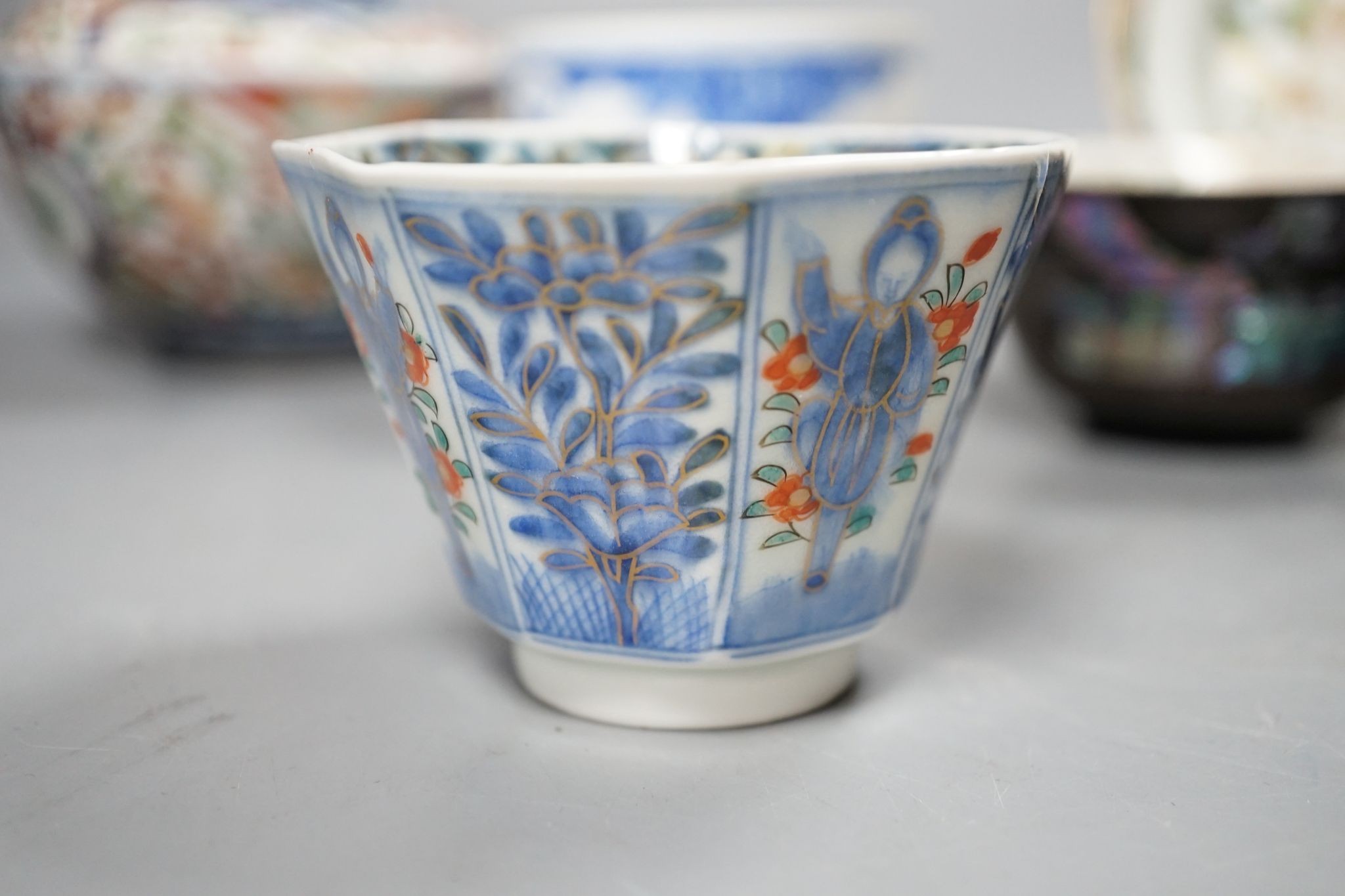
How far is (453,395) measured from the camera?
14.8 inches

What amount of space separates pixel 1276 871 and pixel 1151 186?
390 millimetres

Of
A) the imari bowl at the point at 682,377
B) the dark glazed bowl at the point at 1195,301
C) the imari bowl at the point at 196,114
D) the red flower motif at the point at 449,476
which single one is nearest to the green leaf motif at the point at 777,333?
the imari bowl at the point at 682,377

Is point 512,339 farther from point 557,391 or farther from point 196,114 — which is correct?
point 196,114

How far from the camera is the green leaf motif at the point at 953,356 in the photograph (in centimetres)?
39

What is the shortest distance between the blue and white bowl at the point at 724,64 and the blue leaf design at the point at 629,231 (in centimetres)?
56

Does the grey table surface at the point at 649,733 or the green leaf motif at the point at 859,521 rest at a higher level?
the green leaf motif at the point at 859,521

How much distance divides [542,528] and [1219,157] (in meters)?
0.58

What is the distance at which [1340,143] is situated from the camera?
0.79 m

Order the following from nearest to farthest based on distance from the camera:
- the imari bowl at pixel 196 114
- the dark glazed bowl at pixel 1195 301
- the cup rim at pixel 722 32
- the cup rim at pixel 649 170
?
1. the cup rim at pixel 649 170
2. the dark glazed bowl at pixel 1195 301
3. the imari bowl at pixel 196 114
4. the cup rim at pixel 722 32

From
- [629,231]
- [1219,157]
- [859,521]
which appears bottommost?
[1219,157]

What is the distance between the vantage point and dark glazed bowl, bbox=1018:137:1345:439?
646mm

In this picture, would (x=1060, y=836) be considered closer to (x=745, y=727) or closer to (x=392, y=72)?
(x=745, y=727)

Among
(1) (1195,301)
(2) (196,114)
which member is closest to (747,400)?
(1) (1195,301)

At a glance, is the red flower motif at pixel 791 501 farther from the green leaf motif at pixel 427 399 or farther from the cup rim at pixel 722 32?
the cup rim at pixel 722 32
